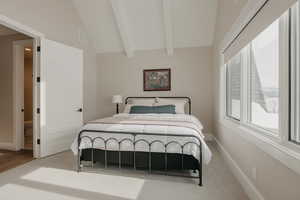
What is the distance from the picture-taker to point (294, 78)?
1.33 meters

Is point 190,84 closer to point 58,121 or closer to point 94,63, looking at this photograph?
point 94,63

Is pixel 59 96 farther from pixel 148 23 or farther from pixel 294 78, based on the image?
pixel 294 78

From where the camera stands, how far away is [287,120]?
1.37 meters

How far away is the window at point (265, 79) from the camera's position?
170 centimetres

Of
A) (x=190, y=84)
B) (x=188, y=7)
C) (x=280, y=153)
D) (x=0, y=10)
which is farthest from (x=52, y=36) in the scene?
(x=280, y=153)

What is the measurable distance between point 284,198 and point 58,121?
3618mm

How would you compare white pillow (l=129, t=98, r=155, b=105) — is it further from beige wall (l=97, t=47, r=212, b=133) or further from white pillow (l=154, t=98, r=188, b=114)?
beige wall (l=97, t=47, r=212, b=133)

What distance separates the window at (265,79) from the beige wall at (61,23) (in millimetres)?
3597

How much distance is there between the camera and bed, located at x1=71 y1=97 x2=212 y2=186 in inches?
93.4

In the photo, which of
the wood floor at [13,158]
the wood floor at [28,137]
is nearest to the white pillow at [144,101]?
the wood floor at [13,158]

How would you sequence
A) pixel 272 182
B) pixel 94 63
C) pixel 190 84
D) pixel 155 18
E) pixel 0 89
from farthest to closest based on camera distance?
pixel 94 63
pixel 190 84
pixel 155 18
pixel 0 89
pixel 272 182

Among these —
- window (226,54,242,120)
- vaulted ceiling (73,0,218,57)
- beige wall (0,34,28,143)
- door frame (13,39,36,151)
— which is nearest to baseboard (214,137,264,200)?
window (226,54,242,120)

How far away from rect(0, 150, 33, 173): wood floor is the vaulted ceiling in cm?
326

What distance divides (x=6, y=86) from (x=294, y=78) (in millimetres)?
5020
